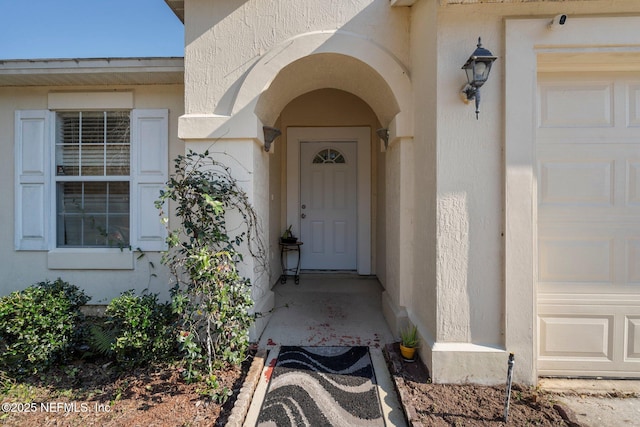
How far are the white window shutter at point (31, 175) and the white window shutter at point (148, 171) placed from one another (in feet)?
3.79

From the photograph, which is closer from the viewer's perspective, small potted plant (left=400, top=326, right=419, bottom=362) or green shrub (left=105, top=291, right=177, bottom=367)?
green shrub (left=105, top=291, right=177, bottom=367)

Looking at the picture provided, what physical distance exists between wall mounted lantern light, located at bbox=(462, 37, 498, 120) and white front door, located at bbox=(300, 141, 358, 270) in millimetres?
3126

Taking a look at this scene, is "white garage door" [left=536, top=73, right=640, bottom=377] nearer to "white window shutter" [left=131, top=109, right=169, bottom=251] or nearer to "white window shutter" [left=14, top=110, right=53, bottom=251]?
"white window shutter" [left=131, top=109, right=169, bottom=251]

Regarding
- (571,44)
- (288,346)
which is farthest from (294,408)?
(571,44)

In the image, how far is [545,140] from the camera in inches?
100

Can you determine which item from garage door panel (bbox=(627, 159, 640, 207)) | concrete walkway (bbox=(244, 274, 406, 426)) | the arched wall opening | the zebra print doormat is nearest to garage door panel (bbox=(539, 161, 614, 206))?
garage door panel (bbox=(627, 159, 640, 207))

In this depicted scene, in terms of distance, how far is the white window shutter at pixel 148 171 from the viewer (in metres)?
3.77

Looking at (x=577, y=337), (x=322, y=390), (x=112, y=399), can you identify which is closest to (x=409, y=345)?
(x=322, y=390)

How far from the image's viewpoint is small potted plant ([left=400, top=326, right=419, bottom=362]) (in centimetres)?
267

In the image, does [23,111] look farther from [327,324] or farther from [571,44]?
[571,44]

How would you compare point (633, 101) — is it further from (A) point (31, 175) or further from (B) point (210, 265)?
(A) point (31, 175)

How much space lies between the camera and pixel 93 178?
152 inches

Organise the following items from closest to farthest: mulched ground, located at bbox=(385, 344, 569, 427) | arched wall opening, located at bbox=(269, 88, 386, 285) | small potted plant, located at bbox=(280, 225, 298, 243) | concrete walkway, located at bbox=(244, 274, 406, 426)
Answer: mulched ground, located at bbox=(385, 344, 569, 427) < concrete walkway, located at bbox=(244, 274, 406, 426) < small potted plant, located at bbox=(280, 225, 298, 243) < arched wall opening, located at bbox=(269, 88, 386, 285)

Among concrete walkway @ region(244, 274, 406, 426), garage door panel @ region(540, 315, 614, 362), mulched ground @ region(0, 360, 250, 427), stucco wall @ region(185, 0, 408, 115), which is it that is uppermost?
stucco wall @ region(185, 0, 408, 115)
